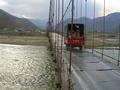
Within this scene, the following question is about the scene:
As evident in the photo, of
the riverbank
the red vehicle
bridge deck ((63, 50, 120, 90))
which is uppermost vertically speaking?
the red vehicle

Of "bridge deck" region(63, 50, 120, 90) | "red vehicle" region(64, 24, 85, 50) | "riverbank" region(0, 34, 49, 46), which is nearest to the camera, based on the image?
"bridge deck" region(63, 50, 120, 90)

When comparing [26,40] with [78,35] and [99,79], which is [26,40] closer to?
[78,35]

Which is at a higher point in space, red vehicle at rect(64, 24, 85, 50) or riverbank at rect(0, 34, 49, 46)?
red vehicle at rect(64, 24, 85, 50)

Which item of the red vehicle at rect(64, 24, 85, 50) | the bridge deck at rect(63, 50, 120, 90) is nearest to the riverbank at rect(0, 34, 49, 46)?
the red vehicle at rect(64, 24, 85, 50)

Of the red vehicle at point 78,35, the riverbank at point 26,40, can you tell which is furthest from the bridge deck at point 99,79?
the riverbank at point 26,40

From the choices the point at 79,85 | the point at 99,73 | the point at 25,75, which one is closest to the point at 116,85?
the point at 79,85

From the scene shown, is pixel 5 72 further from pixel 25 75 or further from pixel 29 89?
pixel 29 89

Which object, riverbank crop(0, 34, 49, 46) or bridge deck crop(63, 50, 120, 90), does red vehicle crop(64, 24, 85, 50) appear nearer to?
bridge deck crop(63, 50, 120, 90)

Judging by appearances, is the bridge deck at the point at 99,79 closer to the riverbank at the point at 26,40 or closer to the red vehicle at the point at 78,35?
the red vehicle at the point at 78,35

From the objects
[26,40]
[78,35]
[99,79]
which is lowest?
[26,40]

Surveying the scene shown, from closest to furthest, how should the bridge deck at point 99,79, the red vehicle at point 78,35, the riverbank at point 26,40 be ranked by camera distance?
the bridge deck at point 99,79 → the red vehicle at point 78,35 → the riverbank at point 26,40

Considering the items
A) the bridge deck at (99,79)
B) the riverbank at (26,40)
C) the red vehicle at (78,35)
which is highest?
the red vehicle at (78,35)

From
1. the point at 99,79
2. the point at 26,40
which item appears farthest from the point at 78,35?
the point at 26,40

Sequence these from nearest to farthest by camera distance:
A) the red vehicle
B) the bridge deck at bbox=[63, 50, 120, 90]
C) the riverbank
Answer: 1. the bridge deck at bbox=[63, 50, 120, 90]
2. the red vehicle
3. the riverbank
